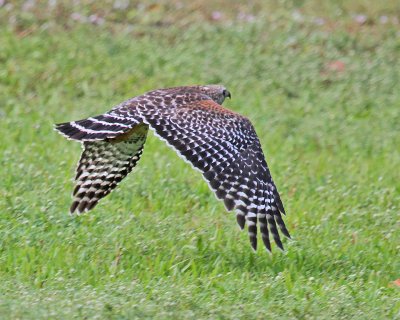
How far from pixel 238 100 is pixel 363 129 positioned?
1.55m

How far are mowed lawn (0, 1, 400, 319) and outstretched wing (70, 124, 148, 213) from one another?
0.26m

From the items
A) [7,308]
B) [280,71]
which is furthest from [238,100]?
[7,308]

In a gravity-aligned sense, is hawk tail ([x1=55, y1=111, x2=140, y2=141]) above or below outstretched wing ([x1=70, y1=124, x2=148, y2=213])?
above

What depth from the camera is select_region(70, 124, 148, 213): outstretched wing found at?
8.88 meters

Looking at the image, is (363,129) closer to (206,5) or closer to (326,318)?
(206,5)

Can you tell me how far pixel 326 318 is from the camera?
6.72 metres

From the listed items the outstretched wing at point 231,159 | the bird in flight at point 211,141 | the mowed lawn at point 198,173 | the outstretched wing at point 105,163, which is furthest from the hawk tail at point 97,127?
the mowed lawn at point 198,173

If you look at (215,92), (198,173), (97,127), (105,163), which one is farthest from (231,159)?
(198,173)

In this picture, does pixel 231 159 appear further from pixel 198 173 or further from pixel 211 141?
pixel 198 173

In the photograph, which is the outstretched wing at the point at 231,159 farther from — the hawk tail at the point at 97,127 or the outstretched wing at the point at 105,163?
the outstretched wing at the point at 105,163

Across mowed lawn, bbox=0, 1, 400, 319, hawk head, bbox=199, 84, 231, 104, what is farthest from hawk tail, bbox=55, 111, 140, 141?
hawk head, bbox=199, 84, 231, 104

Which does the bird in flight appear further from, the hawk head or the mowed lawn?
the hawk head

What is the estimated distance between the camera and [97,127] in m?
8.00

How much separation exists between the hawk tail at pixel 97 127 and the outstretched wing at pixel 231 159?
0.17m
